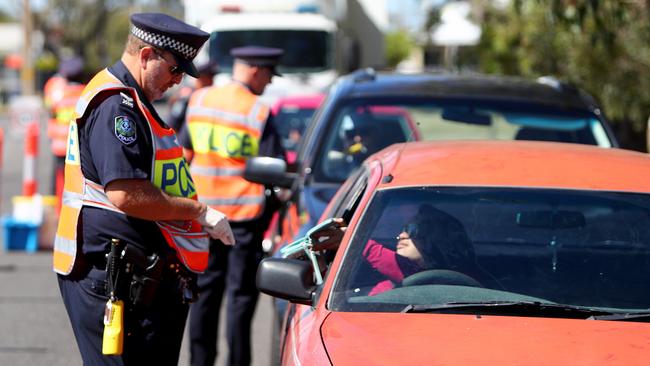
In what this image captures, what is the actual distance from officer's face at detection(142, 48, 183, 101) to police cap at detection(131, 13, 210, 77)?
0.03m

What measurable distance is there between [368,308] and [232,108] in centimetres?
298

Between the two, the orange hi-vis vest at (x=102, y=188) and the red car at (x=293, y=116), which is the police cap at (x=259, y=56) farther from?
the red car at (x=293, y=116)

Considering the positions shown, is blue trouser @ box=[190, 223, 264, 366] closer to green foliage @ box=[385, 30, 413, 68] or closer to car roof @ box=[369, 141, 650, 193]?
car roof @ box=[369, 141, 650, 193]

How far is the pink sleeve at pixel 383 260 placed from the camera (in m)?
4.40

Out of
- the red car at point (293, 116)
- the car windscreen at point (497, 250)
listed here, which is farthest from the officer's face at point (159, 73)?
the red car at point (293, 116)

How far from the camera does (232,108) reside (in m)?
6.91

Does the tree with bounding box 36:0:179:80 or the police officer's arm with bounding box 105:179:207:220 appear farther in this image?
the tree with bounding box 36:0:179:80

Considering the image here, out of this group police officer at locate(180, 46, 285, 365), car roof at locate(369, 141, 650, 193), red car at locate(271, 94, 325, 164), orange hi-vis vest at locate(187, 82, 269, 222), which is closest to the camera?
car roof at locate(369, 141, 650, 193)

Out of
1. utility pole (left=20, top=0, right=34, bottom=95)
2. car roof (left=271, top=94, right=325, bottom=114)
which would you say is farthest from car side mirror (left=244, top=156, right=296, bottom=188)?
utility pole (left=20, top=0, right=34, bottom=95)

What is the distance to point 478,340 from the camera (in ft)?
12.3

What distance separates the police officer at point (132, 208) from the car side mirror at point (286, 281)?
272 mm

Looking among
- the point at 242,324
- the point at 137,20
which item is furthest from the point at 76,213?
the point at 242,324

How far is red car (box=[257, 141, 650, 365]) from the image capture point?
383 centimetres

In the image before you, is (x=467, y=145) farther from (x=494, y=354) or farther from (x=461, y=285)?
(x=494, y=354)
